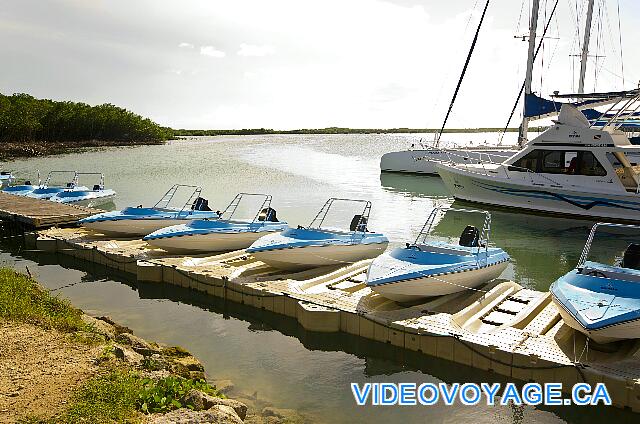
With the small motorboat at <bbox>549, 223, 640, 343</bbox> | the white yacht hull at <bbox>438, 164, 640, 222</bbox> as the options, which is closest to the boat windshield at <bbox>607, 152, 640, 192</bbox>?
the white yacht hull at <bbox>438, 164, 640, 222</bbox>

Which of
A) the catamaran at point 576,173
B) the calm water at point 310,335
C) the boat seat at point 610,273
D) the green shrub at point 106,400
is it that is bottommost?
the calm water at point 310,335

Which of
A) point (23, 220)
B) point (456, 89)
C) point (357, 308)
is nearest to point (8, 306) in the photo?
point (357, 308)

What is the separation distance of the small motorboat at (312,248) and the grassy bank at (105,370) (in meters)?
3.85

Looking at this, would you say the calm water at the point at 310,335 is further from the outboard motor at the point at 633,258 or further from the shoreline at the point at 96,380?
the outboard motor at the point at 633,258

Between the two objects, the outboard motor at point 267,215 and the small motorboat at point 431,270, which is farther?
the outboard motor at point 267,215

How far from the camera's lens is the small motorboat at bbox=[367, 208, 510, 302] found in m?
9.72

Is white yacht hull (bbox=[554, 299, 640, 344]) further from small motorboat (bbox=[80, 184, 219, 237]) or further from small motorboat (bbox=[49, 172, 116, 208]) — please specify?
small motorboat (bbox=[49, 172, 116, 208])

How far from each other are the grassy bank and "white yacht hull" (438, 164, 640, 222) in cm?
1933

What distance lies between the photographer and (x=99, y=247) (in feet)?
49.2

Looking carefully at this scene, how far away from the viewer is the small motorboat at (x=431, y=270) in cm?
972

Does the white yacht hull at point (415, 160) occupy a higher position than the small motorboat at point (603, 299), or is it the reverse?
the white yacht hull at point (415, 160)

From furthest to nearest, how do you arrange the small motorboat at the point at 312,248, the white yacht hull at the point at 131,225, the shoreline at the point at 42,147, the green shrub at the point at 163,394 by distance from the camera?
the shoreline at the point at 42,147 → the white yacht hull at the point at 131,225 → the small motorboat at the point at 312,248 → the green shrub at the point at 163,394

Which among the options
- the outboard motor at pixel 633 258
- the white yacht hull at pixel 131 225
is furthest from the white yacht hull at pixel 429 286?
the white yacht hull at pixel 131 225

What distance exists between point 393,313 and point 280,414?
3.15 metres
